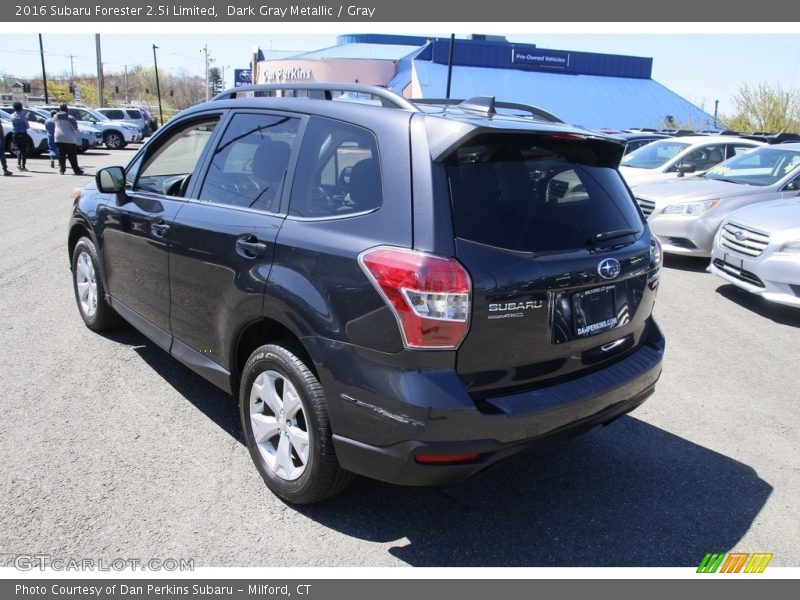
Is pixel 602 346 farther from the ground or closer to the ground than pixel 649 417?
farther from the ground

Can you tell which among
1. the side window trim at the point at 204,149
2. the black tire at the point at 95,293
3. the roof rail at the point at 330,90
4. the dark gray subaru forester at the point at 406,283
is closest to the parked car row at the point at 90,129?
the black tire at the point at 95,293

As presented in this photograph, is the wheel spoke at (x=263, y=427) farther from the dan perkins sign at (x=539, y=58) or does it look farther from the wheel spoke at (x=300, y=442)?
the dan perkins sign at (x=539, y=58)

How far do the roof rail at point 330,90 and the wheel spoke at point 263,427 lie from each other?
1628 millimetres

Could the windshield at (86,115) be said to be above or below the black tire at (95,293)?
above

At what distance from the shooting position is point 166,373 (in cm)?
465

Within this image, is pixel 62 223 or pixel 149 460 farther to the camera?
pixel 62 223

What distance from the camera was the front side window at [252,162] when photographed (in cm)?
325

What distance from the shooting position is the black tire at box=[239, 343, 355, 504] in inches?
111

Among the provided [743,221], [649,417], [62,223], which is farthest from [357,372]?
[62,223]

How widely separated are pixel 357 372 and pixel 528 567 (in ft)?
3.81

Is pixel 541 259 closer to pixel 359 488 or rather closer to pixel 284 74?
pixel 359 488

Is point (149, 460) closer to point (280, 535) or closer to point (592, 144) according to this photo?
point (280, 535)

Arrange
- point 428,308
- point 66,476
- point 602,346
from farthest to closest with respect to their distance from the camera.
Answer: point 66,476 → point 602,346 → point 428,308

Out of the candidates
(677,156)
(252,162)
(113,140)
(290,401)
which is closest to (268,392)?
(290,401)
